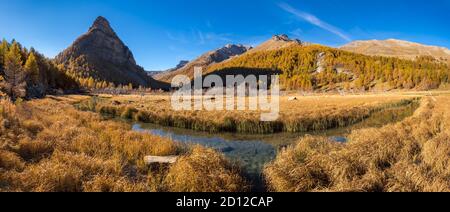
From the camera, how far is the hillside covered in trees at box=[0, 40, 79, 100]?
59.0 m

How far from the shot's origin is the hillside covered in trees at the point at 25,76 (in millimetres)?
58991

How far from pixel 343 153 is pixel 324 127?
19.7 metres

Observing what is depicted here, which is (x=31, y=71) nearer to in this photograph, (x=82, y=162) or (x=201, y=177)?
(x=82, y=162)

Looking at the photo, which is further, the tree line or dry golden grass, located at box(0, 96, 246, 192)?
the tree line

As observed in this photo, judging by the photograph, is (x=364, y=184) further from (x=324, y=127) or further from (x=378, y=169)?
(x=324, y=127)

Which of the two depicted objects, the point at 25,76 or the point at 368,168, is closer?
the point at 368,168

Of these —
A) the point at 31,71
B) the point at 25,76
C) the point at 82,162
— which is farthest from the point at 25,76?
the point at 82,162

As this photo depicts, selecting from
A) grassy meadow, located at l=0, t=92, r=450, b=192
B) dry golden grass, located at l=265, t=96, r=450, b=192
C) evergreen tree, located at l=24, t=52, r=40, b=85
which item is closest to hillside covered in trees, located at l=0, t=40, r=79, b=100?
evergreen tree, located at l=24, t=52, r=40, b=85

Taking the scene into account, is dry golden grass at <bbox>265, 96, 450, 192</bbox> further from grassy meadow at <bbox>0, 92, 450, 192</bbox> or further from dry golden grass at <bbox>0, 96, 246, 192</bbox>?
dry golden grass at <bbox>0, 96, 246, 192</bbox>

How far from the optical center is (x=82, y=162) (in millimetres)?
11438

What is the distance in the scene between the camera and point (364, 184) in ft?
33.7

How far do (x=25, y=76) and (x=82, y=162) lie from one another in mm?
89139

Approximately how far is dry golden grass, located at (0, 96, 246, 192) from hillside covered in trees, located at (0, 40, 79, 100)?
2498cm
